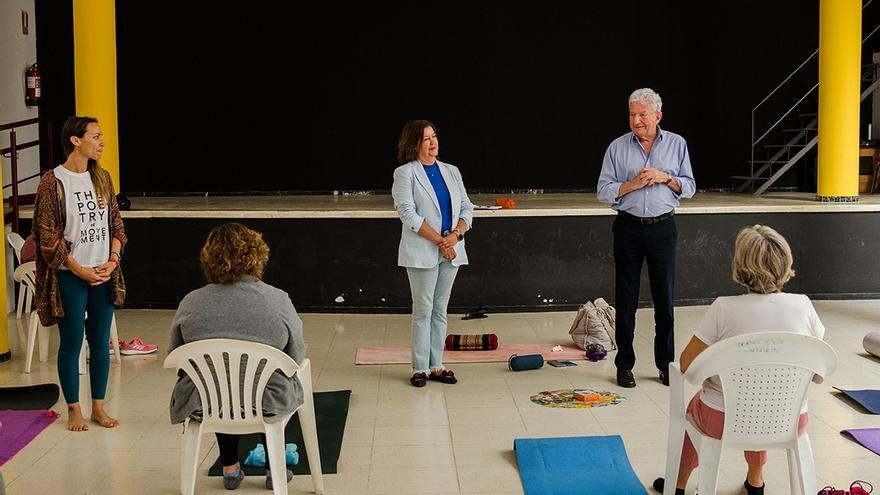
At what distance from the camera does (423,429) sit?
5688 millimetres

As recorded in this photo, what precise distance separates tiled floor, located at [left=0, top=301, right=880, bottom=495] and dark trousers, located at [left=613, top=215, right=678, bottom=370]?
241 millimetres

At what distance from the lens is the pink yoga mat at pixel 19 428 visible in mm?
5340

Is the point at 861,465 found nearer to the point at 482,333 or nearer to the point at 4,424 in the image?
the point at 482,333

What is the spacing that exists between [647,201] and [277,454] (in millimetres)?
2963

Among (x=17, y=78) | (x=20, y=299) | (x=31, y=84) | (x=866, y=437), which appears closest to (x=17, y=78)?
(x=17, y=78)

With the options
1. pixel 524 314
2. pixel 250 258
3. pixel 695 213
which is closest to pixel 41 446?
pixel 250 258

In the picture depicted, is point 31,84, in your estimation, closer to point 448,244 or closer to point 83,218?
point 83,218

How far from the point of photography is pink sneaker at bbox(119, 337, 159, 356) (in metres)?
7.55

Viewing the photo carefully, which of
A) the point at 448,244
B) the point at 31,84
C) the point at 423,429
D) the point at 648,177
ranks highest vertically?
the point at 31,84

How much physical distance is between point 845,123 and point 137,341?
653 centimetres

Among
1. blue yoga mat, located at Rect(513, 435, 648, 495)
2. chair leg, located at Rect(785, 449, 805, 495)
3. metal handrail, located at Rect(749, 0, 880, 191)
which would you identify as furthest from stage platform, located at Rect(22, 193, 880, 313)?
chair leg, located at Rect(785, 449, 805, 495)

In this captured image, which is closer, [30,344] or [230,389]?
[230,389]

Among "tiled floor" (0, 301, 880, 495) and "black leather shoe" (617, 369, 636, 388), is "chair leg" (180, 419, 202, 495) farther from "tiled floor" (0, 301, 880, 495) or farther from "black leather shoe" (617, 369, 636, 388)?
"black leather shoe" (617, 369, 636, 388)

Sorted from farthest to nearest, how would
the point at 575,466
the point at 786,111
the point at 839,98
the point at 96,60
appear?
1. the point at 786,111
2. the point at 839,98
3. the point at 96,60
4. the point at 575,466
